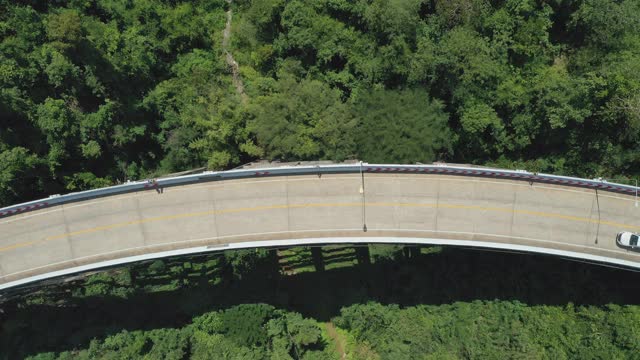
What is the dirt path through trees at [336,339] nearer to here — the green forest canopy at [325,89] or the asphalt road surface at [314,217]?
the asphalt road surface at [314,217]

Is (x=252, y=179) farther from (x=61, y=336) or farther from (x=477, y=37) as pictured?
(x=477, y=37)

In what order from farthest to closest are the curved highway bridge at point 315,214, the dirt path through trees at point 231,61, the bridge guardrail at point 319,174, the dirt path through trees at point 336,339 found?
the dirt path through trees at point 231,61 → the dirt path through trees at point 336,339 → the bridge guardrail at point 319,174 → the curved highway bridge at point 315,214

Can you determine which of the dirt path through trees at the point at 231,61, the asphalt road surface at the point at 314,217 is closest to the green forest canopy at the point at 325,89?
the dirt path through trees at the point at 231,61

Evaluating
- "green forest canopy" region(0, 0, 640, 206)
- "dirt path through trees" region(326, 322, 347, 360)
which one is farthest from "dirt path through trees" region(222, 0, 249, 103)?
"dirt path through trees" region(326, 322, 347, 360)

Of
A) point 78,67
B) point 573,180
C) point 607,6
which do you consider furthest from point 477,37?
point 78,67

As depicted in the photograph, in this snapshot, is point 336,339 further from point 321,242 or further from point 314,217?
point 314,217

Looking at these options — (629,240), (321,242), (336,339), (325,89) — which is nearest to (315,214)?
(321,242)
